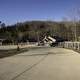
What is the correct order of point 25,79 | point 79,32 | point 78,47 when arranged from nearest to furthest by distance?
point 25,79 → point 78,47 → point 79,32

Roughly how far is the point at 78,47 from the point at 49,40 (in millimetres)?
118722

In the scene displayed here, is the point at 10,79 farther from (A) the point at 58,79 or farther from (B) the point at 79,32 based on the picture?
(B) the point at 79,32

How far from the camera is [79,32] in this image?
4594 inches

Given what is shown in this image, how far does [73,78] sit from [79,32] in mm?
106046

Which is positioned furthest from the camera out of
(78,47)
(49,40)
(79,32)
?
(49,40)

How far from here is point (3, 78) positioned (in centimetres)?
1175

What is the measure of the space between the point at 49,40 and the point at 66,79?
149 m

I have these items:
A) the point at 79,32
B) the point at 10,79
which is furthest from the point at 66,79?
the point at 79,32

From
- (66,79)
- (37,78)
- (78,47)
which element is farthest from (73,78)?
(78,47)

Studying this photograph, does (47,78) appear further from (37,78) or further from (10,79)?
(10,79)

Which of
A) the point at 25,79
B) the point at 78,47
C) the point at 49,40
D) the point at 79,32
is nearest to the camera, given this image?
the point at 25,79

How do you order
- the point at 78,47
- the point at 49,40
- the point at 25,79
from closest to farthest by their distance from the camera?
the point at 25,79 → the point at 78,47 → the point at 49,40

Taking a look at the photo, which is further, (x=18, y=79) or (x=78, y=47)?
(x=78, y=47)

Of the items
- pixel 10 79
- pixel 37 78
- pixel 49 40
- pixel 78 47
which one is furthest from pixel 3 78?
pixel 49 40
